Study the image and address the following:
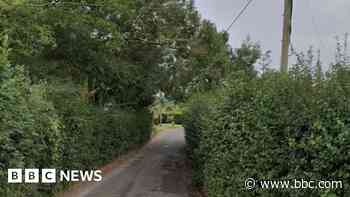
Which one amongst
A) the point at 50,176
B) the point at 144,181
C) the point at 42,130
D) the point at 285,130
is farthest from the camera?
the point at 144,181

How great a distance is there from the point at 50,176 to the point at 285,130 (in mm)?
5523

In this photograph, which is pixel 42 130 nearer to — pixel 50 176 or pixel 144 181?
pixel 50 176

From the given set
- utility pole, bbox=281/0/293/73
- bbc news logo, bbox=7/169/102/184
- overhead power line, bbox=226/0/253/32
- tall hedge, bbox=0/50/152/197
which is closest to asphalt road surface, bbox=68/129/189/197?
bbc news logo, bbox=7/169/102/184

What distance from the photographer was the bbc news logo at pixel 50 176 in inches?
212

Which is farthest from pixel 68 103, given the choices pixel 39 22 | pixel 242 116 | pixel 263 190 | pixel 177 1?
pixel 177 1

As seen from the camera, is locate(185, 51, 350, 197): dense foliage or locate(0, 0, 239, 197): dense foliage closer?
locate(185, 51, 350, 197): dense foliage

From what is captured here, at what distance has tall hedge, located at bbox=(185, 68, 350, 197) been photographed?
3195 mm

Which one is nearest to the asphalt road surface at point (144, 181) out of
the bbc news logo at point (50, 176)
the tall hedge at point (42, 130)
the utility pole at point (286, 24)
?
the bbc news logo at point (50, 176)

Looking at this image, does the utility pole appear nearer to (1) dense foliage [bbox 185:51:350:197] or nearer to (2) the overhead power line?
(1) dense foliage [bbox 185:51:350:197]

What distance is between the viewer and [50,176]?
305 inches

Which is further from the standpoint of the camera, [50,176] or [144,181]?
[144,181]

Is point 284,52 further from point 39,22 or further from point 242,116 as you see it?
point 39,22

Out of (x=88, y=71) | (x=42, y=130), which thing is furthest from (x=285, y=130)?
(x=88, y=71)

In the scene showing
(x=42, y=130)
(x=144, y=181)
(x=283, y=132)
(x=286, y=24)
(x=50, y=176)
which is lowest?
(x=144, y=181)
